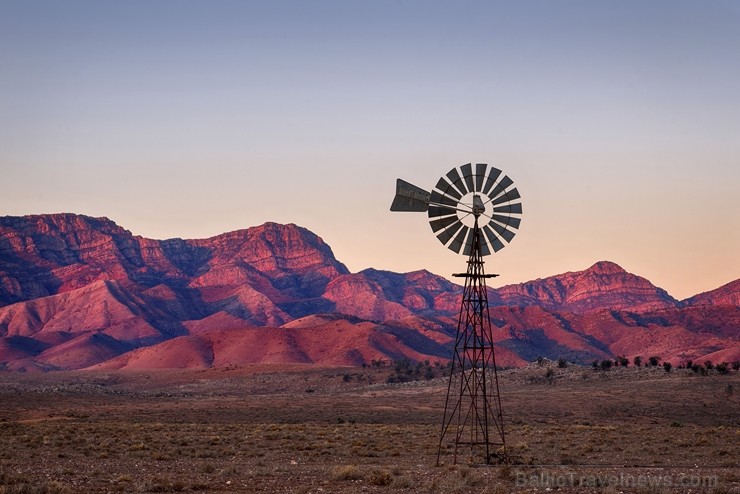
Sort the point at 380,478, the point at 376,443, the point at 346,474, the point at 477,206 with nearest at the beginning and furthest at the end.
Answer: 1. the point at 380,478
2. the point at 346,474
3. the point at 477,206
4. the point at 376,443

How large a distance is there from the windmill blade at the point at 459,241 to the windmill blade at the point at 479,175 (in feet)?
4.92

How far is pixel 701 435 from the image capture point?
42.2m

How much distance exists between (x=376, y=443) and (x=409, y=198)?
13.6m

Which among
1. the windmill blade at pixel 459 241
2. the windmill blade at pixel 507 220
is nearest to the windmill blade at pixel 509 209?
the windmill blade at pixel 507 220

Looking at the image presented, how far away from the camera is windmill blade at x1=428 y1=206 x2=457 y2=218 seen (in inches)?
1266

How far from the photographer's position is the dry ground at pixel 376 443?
26141 mm

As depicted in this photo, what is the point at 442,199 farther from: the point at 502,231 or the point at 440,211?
the point at 502,231

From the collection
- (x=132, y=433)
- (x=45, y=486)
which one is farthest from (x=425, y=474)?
(x=132, y=433)

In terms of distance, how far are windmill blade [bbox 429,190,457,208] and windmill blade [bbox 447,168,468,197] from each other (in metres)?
0.43

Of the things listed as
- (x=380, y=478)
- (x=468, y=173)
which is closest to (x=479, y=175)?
(x=468, y=173)

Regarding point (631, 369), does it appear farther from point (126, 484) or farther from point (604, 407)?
point (126, 484)

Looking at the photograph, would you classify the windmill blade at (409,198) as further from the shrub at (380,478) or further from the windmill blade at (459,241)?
the shrub at (380,478)

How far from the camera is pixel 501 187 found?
106ft

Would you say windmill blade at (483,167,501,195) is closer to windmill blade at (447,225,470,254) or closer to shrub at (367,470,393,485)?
windmill blade at (447,225,470,254)
